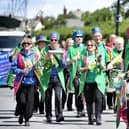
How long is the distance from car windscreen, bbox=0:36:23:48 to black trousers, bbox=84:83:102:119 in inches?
522

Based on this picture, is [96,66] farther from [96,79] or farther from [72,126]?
[72,126]

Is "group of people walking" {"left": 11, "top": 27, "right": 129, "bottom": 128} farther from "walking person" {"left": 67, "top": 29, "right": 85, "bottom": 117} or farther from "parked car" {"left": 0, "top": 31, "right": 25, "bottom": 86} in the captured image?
"parked car" {"left": 0, "top": 31, "right": 25, "bottom": 86}

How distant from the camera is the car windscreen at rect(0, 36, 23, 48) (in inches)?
1034

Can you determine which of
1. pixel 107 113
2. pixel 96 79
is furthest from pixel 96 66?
pixel 107 113

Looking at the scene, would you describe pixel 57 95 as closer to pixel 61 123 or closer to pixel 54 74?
pixel 54 74

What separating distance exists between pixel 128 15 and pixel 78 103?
67503 mm

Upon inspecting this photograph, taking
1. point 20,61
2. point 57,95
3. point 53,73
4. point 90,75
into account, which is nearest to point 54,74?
point 53,73

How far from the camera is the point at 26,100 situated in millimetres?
12891

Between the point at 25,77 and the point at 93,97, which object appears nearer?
the point at 25,77

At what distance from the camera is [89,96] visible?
13195 mm

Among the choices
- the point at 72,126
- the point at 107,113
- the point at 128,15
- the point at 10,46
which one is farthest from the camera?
the point at 128,15

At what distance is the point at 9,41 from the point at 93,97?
44.2 feet

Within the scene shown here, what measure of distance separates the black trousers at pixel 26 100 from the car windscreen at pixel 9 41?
44.0 ft

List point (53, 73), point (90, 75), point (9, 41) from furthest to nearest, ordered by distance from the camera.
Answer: point (9, 41)
point (53, 73)
point (90, 75)
